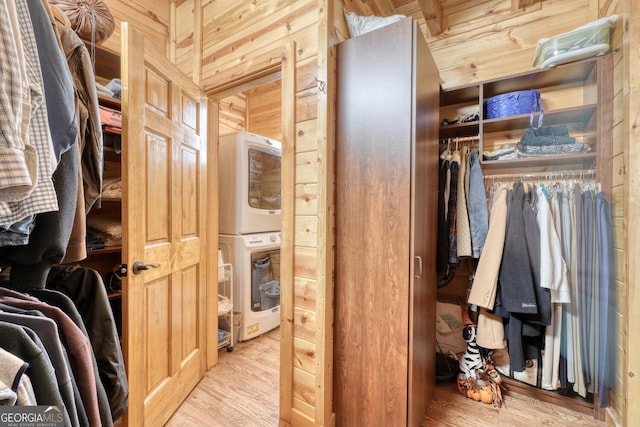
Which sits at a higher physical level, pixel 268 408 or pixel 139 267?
pixel 139 267

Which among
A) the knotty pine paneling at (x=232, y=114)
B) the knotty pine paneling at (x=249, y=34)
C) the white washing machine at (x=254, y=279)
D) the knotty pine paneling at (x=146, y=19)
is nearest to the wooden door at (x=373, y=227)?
the knotty pine paneling at (x=249, y=34)

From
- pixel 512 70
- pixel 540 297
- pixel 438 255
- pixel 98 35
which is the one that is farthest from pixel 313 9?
pixel 540 297

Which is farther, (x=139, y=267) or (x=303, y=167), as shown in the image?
(x=303, y=167)

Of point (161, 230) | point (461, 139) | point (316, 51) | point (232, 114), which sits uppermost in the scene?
point (232, 114)

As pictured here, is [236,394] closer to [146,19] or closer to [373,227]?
[373,227]

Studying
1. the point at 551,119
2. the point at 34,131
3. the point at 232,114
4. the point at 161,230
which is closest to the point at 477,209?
the point at 551,119

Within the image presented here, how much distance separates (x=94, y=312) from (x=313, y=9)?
1712 mm

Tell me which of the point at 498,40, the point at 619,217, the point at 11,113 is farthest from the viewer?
the point at 498,40

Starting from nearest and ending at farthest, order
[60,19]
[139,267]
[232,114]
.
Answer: [60,19] < [139,267] < [232,114]

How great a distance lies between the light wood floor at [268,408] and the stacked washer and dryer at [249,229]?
23.3 inches

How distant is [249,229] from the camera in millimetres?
2598

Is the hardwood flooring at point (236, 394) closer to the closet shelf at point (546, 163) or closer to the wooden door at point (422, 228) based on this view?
the wooden door at point (422, 228)

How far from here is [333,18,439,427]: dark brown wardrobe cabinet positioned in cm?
129

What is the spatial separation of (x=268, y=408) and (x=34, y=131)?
5.90 ft
